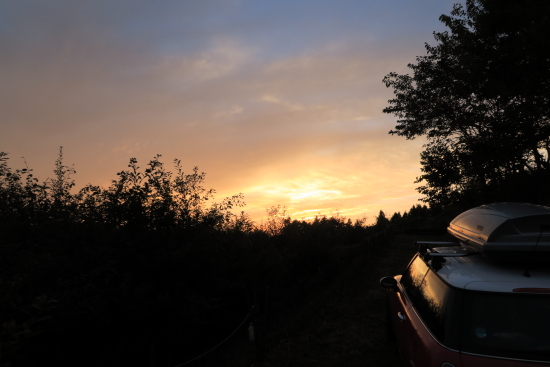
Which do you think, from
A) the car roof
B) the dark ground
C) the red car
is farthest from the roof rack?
the dark ground

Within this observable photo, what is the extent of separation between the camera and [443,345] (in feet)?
10.2

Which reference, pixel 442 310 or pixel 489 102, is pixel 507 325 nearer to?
pixel 442 310

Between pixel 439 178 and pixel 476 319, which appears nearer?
pixel 476 319

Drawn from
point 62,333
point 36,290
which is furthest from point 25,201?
point 62,333

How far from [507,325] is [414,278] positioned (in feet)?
6.75

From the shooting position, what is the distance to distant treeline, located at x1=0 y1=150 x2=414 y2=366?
12164mm

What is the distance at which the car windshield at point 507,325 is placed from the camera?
9.46ft

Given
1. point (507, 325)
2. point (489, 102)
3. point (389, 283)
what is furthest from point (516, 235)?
point (489, 102)

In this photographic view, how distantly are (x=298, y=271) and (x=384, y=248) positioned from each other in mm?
5609

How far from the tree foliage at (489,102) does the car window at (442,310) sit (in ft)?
32.5

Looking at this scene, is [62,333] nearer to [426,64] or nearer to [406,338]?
[406,338]

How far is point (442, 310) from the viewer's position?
3328 mm

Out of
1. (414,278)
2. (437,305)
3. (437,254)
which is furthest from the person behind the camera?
(414,278)

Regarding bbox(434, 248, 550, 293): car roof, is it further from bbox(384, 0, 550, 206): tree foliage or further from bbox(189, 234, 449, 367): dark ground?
bbox(384, 0, 550, 206): tree foliage
